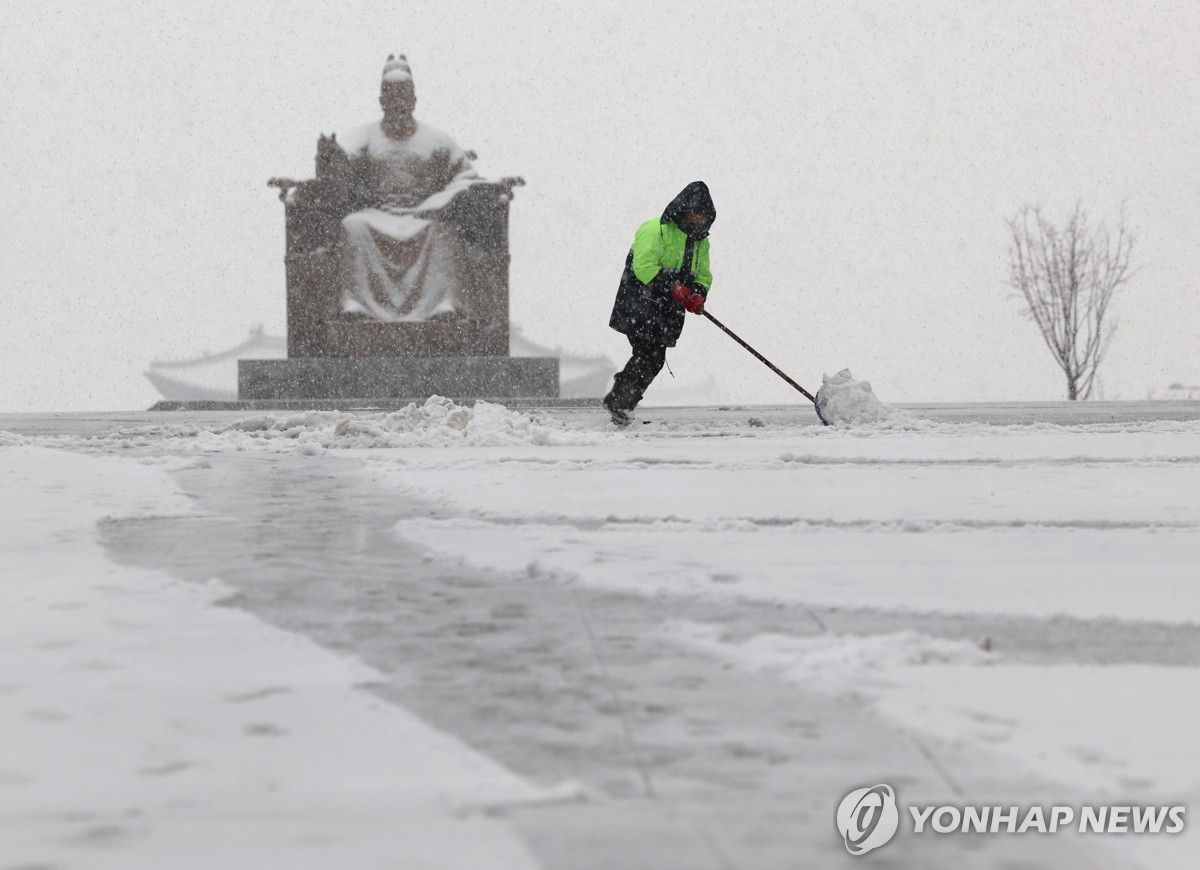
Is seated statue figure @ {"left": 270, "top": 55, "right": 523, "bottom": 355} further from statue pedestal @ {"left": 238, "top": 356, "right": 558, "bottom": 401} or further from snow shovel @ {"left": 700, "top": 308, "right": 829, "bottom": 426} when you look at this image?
snow shovel @ {"left": 700, "top": 308, "right": 829, "bottom": 426}

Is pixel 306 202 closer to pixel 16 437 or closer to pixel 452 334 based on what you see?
pixel 452 334

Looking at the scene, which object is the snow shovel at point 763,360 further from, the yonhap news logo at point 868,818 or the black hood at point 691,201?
the yonhap news logo at point 868,818

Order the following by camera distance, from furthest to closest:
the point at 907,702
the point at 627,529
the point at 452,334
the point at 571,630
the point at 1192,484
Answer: the point at 452,334 < the point at 1192,484 < the point at 627,529 < the point at 571,630 < the point at 907,702

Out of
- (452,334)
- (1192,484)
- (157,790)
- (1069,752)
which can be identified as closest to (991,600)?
(1069,752)

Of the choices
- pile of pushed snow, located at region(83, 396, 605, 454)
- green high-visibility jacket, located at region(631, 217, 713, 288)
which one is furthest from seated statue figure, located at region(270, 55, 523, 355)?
pile of pushed snow, located at region(83, 396, 605, 454)

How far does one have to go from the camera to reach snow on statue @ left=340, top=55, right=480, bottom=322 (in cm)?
1661

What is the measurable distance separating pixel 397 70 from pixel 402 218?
171cm

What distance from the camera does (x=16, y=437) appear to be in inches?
310

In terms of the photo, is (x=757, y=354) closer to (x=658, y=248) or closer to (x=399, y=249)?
(x=658, y=248)

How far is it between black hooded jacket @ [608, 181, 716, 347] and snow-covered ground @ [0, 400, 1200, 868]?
4361mm

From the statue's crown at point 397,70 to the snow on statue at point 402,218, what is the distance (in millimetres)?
11

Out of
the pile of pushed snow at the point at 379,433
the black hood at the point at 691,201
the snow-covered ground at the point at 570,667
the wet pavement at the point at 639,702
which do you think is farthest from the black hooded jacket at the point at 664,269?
the wet pavement at the point at 639,702

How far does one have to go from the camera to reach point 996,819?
5.47ft

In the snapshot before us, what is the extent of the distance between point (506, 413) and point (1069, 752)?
6.58 meters
